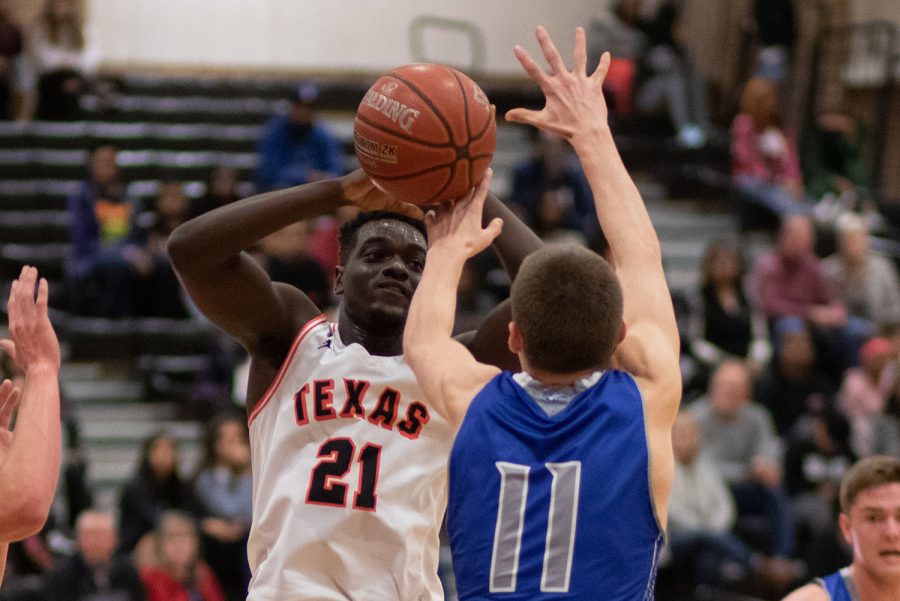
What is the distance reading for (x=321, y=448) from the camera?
4.45 m

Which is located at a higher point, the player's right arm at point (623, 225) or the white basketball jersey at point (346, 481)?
the player's right arm at point (623, 225)

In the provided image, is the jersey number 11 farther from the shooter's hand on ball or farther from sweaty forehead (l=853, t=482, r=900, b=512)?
sweaty forehead (l=853, t=482, r=900, b=512)

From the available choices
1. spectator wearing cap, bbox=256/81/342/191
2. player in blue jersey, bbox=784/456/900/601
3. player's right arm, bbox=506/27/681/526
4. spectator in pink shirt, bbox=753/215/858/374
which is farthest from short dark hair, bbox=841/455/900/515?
spectator wearing cap, bbox=256/81/342/191

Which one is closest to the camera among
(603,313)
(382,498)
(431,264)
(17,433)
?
(603,313)

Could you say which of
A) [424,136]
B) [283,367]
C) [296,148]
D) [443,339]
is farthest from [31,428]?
[296,148]

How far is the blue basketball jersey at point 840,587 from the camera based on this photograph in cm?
504

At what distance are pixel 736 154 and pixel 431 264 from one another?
1065cm

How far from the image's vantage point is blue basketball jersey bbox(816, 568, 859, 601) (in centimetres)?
504

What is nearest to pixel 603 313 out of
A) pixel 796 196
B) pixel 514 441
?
pixel 514 441

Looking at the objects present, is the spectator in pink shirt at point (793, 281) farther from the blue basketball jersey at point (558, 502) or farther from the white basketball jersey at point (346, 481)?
the blue basketball jersey at point (558, 502)

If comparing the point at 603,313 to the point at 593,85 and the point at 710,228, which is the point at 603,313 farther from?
the point at 710,228

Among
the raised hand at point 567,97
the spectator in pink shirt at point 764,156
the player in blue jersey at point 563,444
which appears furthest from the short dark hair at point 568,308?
the spectator in pink shirt at point 764,156

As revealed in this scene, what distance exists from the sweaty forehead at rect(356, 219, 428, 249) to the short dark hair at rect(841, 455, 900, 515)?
1.70 m

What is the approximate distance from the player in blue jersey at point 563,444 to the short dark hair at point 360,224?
109cm
